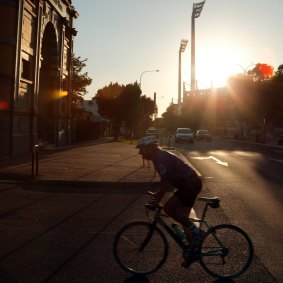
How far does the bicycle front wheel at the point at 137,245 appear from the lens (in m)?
5.64

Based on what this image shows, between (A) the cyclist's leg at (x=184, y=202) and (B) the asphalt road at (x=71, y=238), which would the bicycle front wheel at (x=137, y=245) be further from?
(A) the cyclist's leg at (x=184, y=202)

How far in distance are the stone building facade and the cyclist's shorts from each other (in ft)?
58.7

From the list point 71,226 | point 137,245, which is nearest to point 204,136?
point 71,226

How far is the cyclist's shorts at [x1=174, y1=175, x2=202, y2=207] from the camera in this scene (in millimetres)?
5551

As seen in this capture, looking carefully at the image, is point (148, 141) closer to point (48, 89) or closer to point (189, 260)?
point (189, 260)

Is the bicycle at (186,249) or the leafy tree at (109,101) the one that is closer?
the bicycle at (186,249)

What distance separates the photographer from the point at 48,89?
33.0 m

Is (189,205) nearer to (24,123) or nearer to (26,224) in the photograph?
(26,224)

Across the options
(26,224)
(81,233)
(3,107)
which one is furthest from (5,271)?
Result: (3,107)

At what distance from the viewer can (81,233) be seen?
781 centimetres

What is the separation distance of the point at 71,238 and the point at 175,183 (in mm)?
2653

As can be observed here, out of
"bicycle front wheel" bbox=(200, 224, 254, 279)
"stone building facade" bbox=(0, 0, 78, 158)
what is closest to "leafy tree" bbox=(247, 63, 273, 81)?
"stone building facade" bbox=(0, 0, 78, 158)

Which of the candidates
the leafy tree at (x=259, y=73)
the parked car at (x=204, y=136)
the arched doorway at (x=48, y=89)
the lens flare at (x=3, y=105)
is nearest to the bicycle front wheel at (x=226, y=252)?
the lens flare at (x=3, y=105)

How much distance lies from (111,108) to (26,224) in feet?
173
